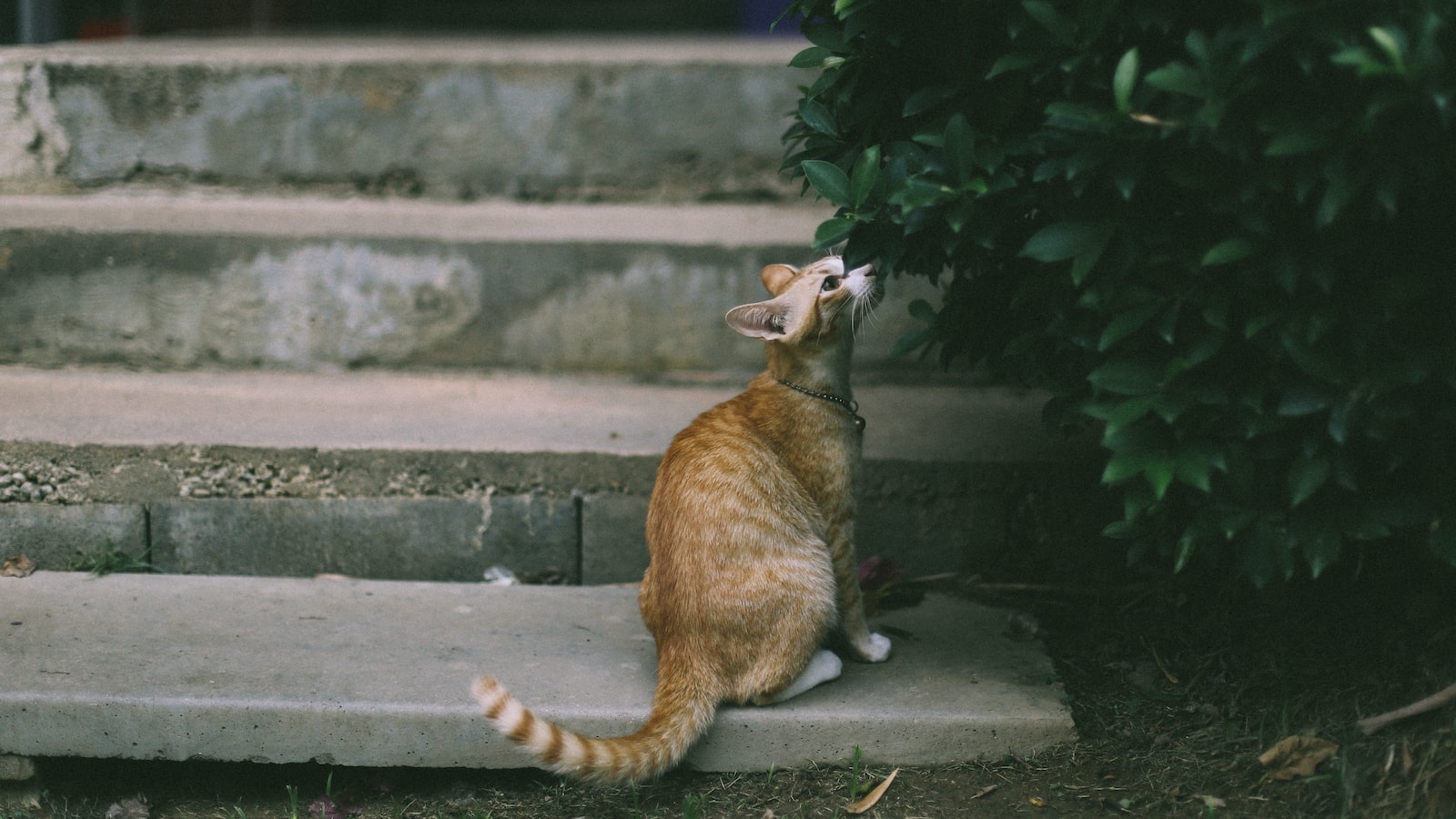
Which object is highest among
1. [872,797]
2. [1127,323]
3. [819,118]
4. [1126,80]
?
[1126,80]

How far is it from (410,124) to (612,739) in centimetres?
272

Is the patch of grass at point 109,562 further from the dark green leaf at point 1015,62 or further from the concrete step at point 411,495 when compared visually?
the dark green leaf at point 1015,62

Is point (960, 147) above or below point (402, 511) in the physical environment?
above

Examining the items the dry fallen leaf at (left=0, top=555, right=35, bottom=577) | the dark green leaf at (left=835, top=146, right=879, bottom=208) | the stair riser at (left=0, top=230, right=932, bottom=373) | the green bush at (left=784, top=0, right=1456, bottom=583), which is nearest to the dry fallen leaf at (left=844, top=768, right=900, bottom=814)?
the green bush at (left=784, top=0, right=1456, bottom=583)

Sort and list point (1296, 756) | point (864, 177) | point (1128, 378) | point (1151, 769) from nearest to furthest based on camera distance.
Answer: point (1128, 378) < point (864, 177) < point (1296, 756) < point (1151, 769)

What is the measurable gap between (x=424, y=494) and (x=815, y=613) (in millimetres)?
1290

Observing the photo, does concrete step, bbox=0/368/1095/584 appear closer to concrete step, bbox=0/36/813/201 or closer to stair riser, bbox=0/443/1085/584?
stair riser, bbox=0/443/1085/584

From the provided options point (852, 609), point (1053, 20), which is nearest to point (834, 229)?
point (1053, 20)

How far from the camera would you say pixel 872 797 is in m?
2.55

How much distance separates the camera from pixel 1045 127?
2322 millimetres

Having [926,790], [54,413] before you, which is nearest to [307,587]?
[54,413]

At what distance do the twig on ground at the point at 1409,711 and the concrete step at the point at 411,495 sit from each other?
0.99 meters

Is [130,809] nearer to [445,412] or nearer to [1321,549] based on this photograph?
[445,412]

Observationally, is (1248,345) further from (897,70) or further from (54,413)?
(54,413)
